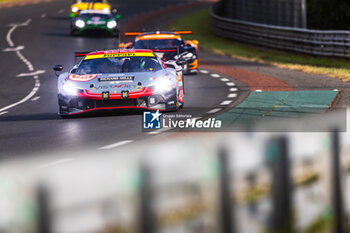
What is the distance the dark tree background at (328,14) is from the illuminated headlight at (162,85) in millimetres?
25404

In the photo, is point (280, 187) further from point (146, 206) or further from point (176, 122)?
point (176, 122)

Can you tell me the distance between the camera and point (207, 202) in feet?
16.5

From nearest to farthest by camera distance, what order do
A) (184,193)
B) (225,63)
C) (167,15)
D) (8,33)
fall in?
(184,193) → (225,63) → (8,33) → (167,15)

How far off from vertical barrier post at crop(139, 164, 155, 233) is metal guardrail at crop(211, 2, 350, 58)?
958 inches

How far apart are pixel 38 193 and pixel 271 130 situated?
185cm

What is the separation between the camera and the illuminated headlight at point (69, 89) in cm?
1558

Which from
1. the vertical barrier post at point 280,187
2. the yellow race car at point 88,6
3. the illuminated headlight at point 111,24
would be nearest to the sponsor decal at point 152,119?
the vertical barrier post at point 280,187

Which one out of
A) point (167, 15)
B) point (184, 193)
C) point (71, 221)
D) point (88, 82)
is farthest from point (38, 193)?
point (167, 15)

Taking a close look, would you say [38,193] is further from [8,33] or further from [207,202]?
[8,33]

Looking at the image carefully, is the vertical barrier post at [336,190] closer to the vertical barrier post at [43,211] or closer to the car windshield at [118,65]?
the vertical barrier post at [43,211]

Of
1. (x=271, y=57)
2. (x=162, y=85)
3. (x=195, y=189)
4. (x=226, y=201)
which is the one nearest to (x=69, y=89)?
(x=162, y=85)

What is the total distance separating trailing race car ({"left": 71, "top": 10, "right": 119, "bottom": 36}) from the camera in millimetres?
41125

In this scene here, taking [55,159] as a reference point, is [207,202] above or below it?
above

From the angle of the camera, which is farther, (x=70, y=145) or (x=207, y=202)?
(x=70, y=145)
